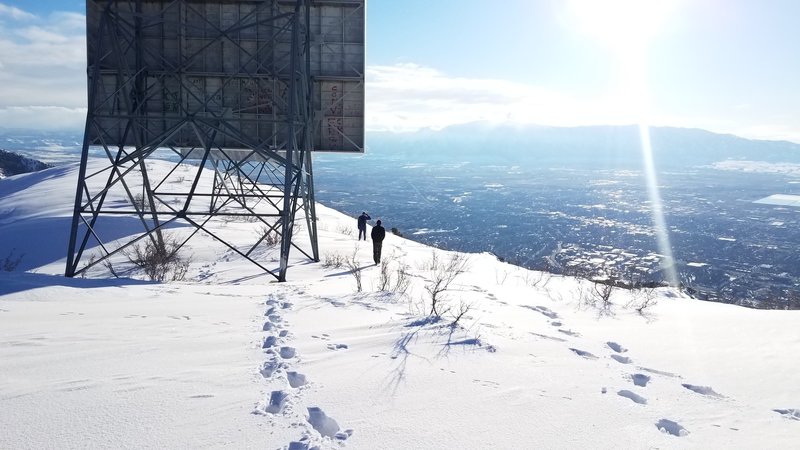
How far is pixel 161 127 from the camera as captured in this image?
14.8 metres

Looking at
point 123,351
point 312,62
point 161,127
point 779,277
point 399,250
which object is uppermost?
point 312,62

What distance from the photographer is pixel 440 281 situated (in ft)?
27.9

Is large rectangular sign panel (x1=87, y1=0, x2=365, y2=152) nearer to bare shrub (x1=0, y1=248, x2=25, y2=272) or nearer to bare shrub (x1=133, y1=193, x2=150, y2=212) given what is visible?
bare shrub (x1=133, y1=193, x2=150, y2=212)

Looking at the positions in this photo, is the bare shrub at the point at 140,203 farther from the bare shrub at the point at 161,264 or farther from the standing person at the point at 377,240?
the standing person at the point at 377,240

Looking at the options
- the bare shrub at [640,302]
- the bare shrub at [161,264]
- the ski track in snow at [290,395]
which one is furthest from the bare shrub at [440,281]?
the bare shrub at [161,264]

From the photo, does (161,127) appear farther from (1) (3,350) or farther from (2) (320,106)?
(1) (3,350)

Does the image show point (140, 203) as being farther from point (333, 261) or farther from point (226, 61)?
point (333, 261)

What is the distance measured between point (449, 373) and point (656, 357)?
100 inches

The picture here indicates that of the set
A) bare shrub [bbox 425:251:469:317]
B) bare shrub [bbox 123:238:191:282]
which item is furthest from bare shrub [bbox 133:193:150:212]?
bare shrub [bbox 425:251:469:317]

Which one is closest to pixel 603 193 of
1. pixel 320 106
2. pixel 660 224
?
pixel 660 224

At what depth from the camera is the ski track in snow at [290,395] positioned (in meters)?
3.41

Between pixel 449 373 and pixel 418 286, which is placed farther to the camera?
pixel 418 286

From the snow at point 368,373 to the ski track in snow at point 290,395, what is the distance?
16 mm

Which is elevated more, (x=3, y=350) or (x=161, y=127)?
(x=161, y=127)
